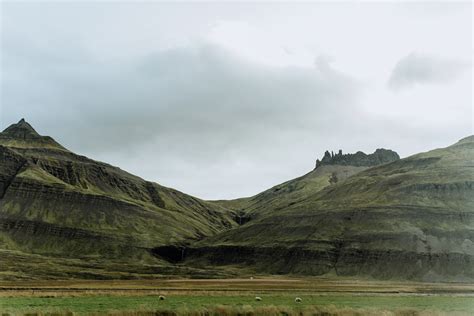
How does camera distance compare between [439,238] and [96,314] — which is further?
[439,238]

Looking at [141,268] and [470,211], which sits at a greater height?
[470,211]

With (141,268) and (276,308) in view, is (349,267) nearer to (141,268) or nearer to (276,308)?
(141,268)

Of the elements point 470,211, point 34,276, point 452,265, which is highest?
point 470,211

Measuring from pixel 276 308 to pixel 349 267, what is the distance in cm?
14309

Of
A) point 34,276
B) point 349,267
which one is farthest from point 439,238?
point 34,276

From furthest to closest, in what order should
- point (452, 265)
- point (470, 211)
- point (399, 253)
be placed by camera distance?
point (470, 211), point (399, 253), point (452, 265)

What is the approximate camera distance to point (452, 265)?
163000mm

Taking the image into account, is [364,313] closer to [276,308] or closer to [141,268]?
[276,308]

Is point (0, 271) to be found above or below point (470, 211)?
below

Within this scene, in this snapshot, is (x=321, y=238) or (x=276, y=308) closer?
(x=276, y=308)

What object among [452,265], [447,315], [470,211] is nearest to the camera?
[447,315]

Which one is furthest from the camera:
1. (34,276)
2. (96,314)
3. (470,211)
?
(470,211)

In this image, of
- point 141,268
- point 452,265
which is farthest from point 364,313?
point 141,268

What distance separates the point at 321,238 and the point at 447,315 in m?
158
